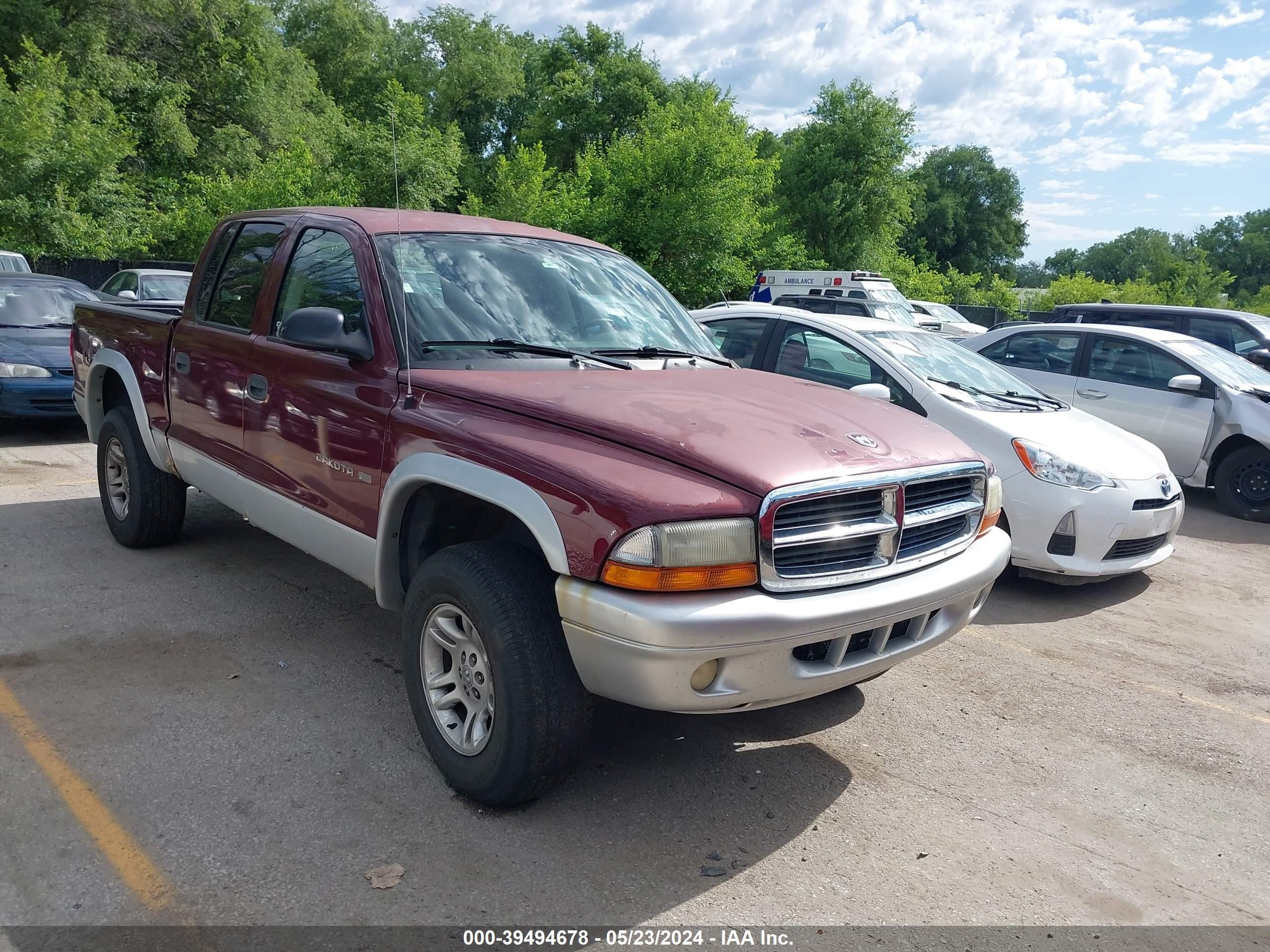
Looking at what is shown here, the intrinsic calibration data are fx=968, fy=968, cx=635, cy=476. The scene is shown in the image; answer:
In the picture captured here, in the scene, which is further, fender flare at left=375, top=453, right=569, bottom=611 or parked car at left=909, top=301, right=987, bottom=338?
parked car at left=909, top=301, right=987, bottom=338

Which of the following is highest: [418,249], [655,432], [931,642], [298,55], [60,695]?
[298,55]

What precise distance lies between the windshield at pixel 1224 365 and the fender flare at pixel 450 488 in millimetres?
8080

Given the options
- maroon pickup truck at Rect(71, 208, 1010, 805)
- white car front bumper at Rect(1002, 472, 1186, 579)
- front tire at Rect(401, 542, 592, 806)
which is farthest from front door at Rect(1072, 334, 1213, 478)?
front tire at Rect(401, 542, 592, 806)

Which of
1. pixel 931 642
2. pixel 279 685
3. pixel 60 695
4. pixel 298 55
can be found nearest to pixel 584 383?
pixel 931 642

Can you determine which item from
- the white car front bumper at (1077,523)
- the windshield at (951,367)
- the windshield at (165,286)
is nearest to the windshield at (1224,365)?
the windshield at (951,367)

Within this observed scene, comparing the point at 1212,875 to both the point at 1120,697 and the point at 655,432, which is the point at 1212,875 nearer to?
the point at 1120,697

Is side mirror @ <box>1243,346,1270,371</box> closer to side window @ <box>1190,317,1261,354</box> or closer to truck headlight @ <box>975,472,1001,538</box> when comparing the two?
side window @ <box>1190,317,1261,354</box>

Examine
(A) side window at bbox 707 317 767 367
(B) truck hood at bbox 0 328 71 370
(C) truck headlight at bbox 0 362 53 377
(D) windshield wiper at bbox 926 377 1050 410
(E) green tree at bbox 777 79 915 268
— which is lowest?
(C) truck headlight at bbox 0 362 53 377

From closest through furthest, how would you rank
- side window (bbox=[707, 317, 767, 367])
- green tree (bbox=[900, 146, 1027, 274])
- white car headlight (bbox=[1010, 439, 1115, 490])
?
white car headlight (bbox=[1010, 439, 1115, 490])
side window (bbox=[707, 317, 767, 367])
green tree (bbox=[900, 146, 1027, 274])

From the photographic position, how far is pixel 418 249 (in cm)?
397

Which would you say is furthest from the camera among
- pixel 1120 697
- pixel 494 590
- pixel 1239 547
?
pixel 1239 547

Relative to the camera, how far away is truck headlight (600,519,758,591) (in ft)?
8.97

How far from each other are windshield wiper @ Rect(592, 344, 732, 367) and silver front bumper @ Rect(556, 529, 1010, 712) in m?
1.39

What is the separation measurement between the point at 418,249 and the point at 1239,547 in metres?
7.08
